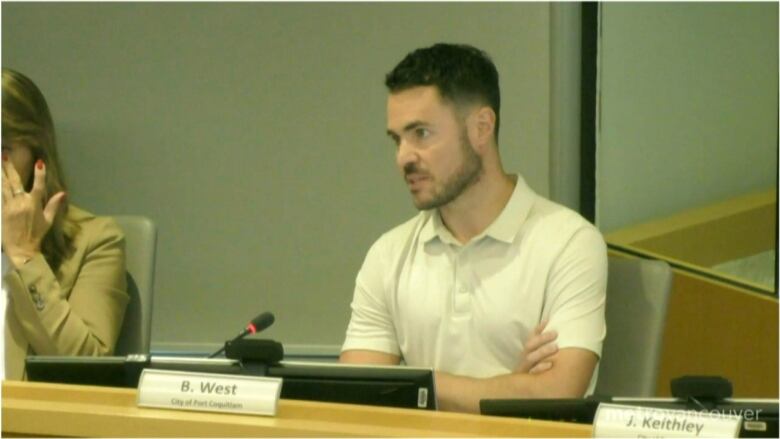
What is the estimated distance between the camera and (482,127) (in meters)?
2.86

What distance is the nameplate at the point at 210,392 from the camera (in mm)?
1809

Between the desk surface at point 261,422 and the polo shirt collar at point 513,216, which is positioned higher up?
the polo shirt collar at point 513,216

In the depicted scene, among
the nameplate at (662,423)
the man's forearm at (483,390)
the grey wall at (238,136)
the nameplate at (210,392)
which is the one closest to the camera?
the nameplate at (662,423)

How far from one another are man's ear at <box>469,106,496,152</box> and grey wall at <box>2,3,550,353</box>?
715 millimetres

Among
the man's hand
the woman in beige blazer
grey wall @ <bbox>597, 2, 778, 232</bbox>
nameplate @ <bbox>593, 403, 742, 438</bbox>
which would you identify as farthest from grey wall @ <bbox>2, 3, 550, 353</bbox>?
nameplate @ <bbox>593, 403, 742, 438</bbox>

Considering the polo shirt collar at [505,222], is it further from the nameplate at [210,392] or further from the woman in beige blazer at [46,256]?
the nameplate at [210,392]

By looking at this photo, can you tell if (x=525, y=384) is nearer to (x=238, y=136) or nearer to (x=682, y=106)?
(x=682, y=106)

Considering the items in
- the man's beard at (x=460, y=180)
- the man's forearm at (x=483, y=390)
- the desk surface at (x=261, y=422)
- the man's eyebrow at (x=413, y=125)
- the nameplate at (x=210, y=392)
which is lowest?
the man's forearm at (x=483, y=390)

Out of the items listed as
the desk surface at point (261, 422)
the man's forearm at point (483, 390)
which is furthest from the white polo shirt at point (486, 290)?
the desk surface at point (261, 422)

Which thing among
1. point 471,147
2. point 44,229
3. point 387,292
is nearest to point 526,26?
point 471,147

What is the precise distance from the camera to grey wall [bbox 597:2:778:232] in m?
3.38

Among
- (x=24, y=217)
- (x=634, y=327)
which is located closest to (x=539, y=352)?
(x=634, y=327)

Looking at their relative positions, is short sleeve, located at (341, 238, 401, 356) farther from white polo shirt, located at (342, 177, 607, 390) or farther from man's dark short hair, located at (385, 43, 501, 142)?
man's dark short hair, located at (385, 43, 501, 142)

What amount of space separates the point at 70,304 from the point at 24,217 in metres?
0.22
